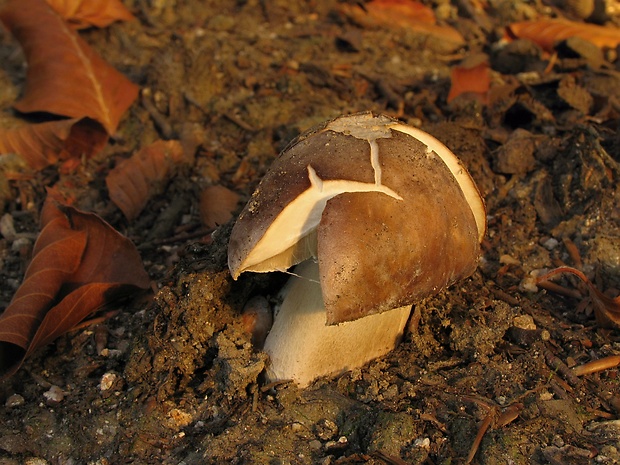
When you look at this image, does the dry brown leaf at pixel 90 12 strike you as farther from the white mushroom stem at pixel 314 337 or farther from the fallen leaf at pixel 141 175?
the white mushroom stem at pixel 314 337

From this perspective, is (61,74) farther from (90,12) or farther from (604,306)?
(604,306)

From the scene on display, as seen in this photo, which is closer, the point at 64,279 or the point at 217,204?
the point at 64,279

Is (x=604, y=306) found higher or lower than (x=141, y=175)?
lower

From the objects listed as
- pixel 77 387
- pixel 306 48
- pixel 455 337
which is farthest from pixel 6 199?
pixel 455 337

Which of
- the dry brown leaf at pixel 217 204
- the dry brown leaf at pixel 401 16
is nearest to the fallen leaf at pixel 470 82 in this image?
the dry brown leaf at pixel 401 16

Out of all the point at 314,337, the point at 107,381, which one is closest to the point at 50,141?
the point at 107,381

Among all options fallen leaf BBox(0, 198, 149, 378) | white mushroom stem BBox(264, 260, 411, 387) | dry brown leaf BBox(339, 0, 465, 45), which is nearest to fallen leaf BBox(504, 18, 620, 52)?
dry brown leaf BBox(339, 0, 465, 45)
